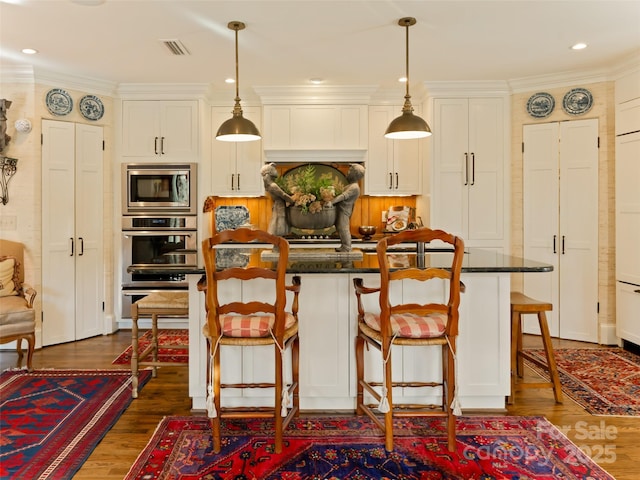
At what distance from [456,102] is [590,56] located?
1.28m

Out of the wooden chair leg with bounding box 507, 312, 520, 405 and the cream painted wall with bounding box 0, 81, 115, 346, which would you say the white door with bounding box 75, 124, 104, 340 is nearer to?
the cream painted wall with bounding box 0, 81, 115, 346

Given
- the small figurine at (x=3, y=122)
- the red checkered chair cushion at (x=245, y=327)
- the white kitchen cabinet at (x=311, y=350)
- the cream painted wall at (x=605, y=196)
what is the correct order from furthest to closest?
the cream painted wall at (x=605, y=196), the small figurine at (x=3, y=122), the white kitchen cabinet at (x=311, y=350), the red checkered chair cushion at (x=245, y=327)

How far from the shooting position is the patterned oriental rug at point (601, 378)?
2996 millimetres

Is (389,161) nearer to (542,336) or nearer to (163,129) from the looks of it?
(163,129)

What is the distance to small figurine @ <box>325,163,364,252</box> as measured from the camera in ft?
9.86

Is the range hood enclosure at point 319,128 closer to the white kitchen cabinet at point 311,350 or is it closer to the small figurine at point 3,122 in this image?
the small figurine at point 3,122

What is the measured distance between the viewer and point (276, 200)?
3.13m

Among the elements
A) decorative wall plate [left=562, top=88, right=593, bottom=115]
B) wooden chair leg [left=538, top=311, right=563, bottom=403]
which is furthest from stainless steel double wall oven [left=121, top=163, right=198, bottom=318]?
decorative wall plate [left=562, top=88, right=593, bottom=115]

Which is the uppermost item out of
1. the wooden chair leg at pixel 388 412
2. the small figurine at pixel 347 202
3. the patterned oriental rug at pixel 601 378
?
the small figurine at pixel 347 202

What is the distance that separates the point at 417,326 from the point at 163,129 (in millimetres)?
3848

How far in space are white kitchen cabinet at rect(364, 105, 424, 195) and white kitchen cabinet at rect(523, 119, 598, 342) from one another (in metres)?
1.16

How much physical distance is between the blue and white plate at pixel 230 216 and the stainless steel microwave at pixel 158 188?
18.7 inches

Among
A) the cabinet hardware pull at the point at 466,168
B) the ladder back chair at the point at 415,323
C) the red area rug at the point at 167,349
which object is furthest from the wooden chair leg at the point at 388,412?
the cabinet hardware pull at the point at 466,168

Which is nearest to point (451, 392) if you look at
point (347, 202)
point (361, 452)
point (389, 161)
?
point (361, 452)
